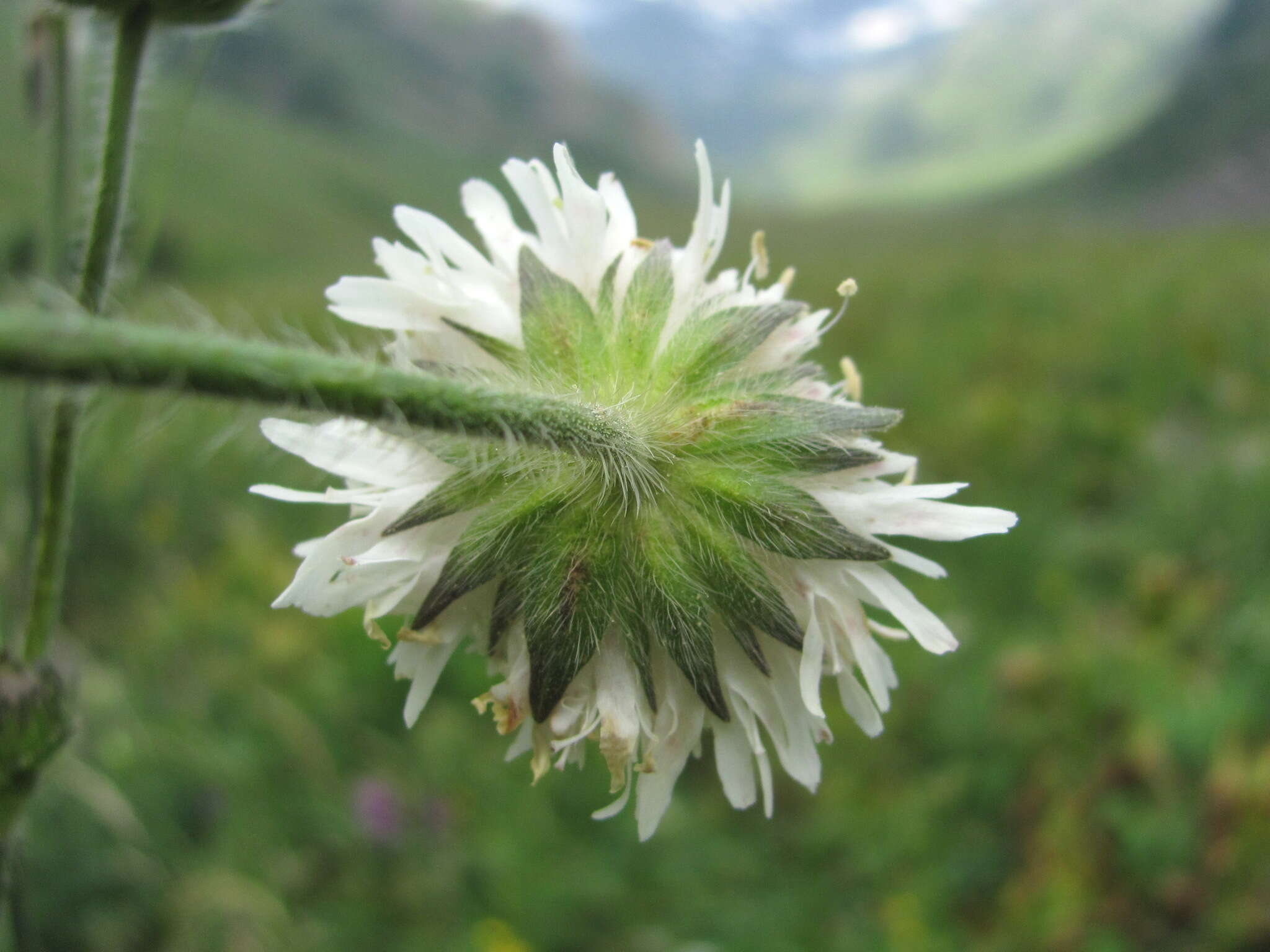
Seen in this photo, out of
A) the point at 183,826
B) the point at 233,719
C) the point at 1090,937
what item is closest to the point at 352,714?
the point at 233,719

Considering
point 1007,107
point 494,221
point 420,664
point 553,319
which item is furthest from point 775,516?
point 1007,107

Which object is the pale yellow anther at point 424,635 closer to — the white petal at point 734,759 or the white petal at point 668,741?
the white petal at point 668,741

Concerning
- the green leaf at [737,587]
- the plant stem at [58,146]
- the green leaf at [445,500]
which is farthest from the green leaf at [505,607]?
the plant stem at [58,146]

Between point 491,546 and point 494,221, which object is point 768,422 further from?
point 494,221

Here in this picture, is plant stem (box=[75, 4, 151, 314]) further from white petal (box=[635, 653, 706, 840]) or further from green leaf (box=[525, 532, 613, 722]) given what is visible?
white petal (box=[635, 653, 706, 840])

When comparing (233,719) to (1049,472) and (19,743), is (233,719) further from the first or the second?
(1049,472)

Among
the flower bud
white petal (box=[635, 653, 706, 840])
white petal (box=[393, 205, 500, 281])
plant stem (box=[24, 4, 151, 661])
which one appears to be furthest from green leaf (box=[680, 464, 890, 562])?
the flower bud

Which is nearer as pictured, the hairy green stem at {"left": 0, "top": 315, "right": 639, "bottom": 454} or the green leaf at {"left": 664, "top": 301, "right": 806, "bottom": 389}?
the hairy green stem at {"left": 0, "top": 315, "right": 639, "bottom": 454}
